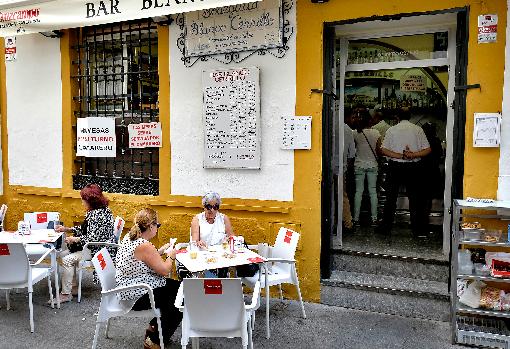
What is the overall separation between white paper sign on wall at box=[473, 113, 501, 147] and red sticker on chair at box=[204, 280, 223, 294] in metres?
2.92

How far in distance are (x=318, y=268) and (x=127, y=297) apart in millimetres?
2271

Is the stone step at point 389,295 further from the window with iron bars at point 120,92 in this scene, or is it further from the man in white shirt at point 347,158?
the window with iron bars at point 120,92

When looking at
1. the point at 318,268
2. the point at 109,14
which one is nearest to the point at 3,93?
the point at 109,14

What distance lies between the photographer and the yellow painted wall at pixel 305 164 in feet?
14.7

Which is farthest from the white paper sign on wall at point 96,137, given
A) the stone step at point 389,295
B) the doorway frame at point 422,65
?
the stone step at point 389,295

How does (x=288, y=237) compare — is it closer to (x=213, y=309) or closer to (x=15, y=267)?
(x=213, y=309)

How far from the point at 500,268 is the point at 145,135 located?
4457mm

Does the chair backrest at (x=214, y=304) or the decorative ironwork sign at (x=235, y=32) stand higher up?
the decorative ironwork sign at (x=235, y=32)

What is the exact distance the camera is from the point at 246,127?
18.1ft

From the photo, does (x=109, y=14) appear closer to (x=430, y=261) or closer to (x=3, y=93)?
(x=3, y=93)

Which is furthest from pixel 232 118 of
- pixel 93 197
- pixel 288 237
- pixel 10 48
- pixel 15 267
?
pixel 10 48

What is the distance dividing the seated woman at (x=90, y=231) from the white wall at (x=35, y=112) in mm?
1888

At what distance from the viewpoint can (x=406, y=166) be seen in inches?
266

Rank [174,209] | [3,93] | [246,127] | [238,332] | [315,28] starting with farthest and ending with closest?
[3,93] < [174,209] < [246,127] < [315,28] < [238,332]
